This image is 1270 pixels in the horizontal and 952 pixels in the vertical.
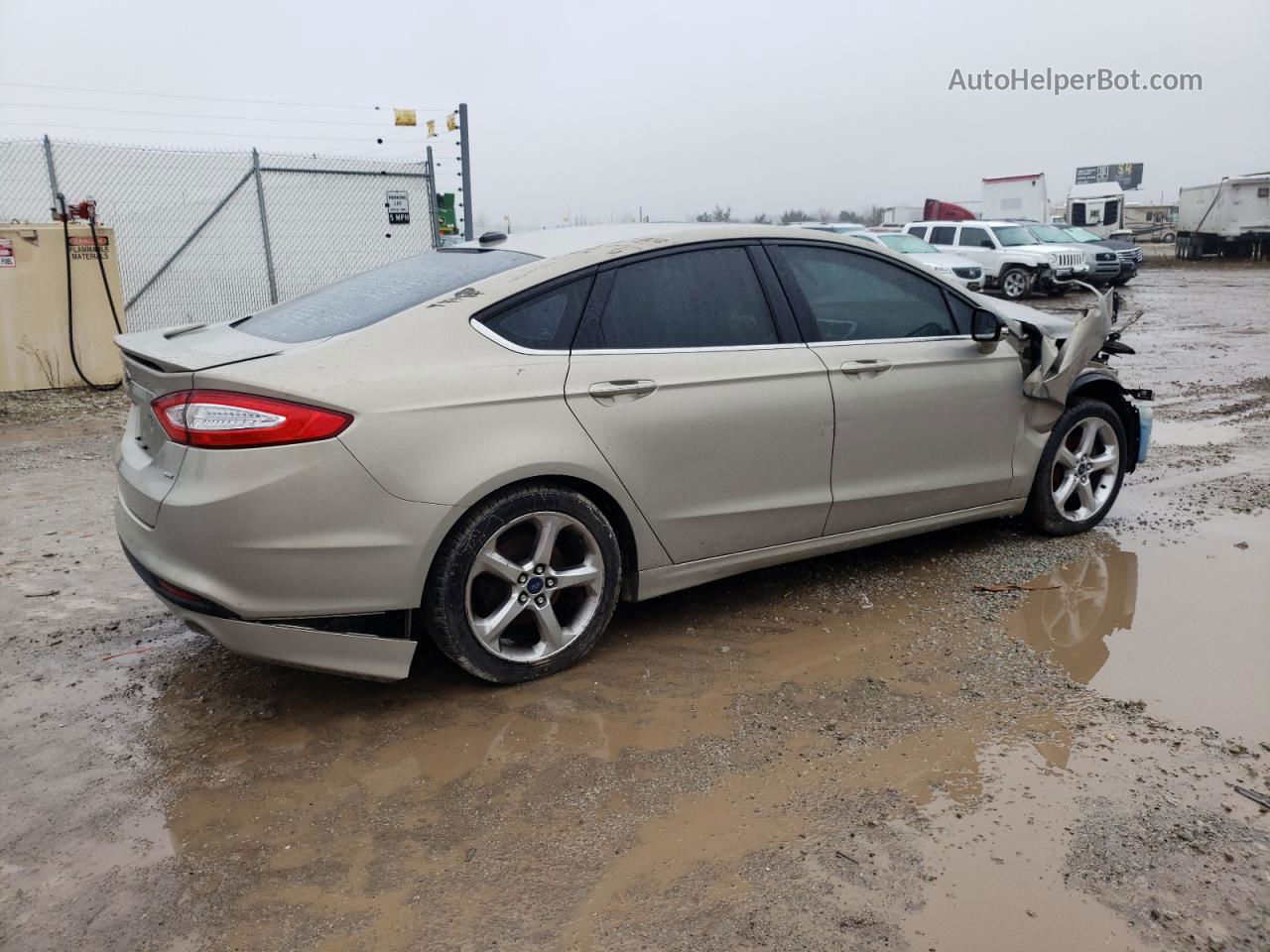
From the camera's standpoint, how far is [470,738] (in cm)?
318

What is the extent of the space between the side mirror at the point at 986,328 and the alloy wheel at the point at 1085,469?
0.74 meters

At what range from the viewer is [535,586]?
341 cm

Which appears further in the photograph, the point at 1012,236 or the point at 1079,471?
the point at 1012,236

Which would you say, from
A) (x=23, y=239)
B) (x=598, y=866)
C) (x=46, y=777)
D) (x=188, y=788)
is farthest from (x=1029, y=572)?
(x=23, y=239)

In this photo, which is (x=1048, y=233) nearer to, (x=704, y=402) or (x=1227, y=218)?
(x=1227, y=218)

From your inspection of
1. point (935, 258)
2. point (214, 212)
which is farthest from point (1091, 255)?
point (214, 212)

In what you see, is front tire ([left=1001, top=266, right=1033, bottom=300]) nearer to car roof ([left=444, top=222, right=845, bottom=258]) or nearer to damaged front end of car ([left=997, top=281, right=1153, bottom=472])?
damaged front end of car ([left=997, top=281, right=1153, bottom=472])

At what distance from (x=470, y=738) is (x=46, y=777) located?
48.9 inches

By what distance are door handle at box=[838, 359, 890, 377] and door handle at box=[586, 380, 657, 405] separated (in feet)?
3.05

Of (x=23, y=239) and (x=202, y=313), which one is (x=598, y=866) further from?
(x=202, y=313)

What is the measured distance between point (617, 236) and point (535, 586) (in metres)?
1.43

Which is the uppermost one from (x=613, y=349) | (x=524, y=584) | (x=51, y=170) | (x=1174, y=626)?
(x=51, y=170)

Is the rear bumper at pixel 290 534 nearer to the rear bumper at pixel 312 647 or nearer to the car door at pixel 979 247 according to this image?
the rear bumper at pixel 312 647

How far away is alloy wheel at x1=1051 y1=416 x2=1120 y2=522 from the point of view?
4.97 m
